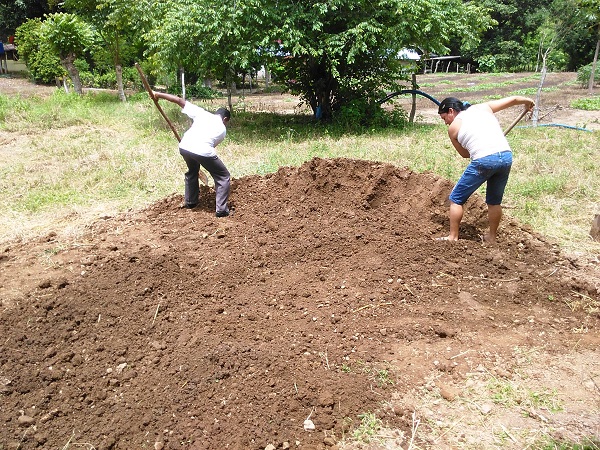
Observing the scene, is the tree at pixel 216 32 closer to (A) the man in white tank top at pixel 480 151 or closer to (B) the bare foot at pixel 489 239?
(A) the man in white tank top at pixel 480 151

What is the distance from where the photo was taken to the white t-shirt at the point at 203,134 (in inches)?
Result: 207

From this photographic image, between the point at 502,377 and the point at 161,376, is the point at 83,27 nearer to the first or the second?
the point at 161,376

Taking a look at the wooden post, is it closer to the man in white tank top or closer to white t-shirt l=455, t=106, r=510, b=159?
the man in white tank top

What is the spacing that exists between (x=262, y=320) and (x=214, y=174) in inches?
96.8

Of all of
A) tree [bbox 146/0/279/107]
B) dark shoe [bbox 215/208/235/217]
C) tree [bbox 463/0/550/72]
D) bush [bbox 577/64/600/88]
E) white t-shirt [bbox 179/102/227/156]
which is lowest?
dark shoe [bbox 215/208/235/217]

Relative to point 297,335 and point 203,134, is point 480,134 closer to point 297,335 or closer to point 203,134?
point 297,335

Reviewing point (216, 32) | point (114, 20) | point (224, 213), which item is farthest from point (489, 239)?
point (114, 20)

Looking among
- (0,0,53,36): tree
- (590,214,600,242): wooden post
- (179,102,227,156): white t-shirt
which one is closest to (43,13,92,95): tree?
(179,102,227,156): white t-shirt

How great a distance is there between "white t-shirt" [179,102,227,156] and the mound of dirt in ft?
2.57

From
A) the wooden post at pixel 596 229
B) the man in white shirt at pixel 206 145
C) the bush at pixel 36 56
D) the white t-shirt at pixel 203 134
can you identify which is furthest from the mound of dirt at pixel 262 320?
the bush at pixel 36 56

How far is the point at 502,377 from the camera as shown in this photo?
2.88 m

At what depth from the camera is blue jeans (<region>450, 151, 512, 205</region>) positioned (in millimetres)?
4184

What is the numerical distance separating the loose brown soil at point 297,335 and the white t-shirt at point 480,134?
92 centimetres

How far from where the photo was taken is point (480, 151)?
13.8 feet
